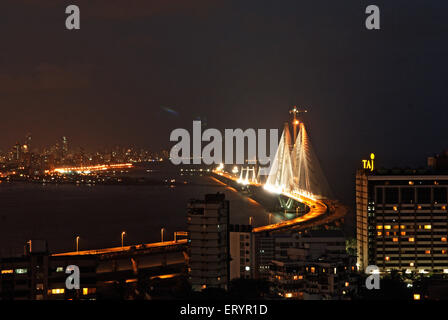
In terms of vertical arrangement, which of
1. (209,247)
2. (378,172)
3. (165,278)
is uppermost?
(378,172)

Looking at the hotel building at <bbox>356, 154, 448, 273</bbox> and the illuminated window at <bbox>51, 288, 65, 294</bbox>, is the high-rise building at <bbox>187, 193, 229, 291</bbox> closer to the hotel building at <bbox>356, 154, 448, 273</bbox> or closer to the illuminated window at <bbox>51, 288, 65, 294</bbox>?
the illuminated window at <bbox>51, 288, 65, 294</bbox>

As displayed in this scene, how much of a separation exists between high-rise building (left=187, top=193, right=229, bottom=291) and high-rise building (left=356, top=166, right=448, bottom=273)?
3840mm

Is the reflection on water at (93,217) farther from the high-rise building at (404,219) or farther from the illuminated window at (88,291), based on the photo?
the illuminated window at (88,291)

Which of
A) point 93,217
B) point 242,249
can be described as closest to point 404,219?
point 242,249

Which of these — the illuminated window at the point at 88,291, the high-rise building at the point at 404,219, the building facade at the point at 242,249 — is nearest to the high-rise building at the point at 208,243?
the illuminated window at the point at 88,291

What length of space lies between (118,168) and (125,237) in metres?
37.9

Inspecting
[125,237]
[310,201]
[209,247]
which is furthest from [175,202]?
[209,247]

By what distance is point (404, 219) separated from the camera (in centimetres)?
1006

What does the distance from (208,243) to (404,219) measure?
4824 mm

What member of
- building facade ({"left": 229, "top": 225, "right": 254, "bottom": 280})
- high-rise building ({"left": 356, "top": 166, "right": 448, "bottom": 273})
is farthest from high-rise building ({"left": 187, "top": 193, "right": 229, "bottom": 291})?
high-rise building ({"left": 356, "top": 166, "right": 448, "bottom": 273})

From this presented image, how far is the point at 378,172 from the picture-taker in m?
10.3

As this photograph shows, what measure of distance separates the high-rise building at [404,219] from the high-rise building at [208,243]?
3.84 m

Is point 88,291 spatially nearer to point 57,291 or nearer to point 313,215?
point 57,291
